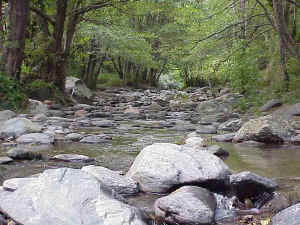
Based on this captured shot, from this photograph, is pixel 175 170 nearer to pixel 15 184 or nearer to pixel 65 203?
pixel 65 203

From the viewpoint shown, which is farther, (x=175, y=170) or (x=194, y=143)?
(x=194, y=143)

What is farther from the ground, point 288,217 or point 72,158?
point 288,217

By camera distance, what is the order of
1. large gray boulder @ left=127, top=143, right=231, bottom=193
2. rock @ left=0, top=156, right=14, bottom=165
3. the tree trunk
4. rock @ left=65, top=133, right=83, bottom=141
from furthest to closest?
1. the tree trunk
2. rock @ left=65, top=133, right=83, bottom=141
3. rock @ left=0, top=156, right=14, bottom=165
4. large gray boulder @ left=127, top=143, right=231, bottom=193

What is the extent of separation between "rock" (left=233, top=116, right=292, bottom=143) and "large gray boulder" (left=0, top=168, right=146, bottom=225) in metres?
4.00

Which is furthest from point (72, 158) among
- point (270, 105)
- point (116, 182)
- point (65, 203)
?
point (270, 105)

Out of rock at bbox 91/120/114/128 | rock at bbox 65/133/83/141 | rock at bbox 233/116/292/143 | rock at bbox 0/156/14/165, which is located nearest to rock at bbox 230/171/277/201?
rock at bbox 0/156/14/165

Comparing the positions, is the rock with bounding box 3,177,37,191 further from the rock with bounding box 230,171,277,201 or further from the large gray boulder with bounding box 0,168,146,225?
the rock with bounding box 230,171,277,201

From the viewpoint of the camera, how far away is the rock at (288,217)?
8.17 feet

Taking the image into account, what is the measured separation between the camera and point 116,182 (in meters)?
3.45

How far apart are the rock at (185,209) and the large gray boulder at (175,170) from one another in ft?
1.43

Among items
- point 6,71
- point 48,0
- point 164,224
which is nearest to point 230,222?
point 164,224

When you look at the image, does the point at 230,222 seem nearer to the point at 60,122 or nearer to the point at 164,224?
the point at 164,224

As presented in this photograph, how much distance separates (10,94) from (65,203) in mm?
7989

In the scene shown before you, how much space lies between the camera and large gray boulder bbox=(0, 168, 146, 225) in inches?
99.2
